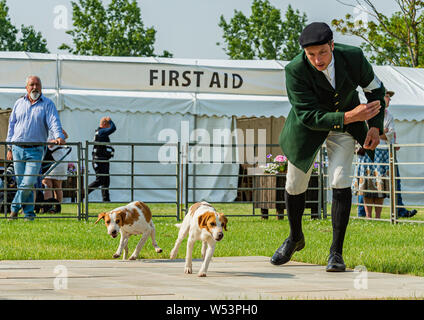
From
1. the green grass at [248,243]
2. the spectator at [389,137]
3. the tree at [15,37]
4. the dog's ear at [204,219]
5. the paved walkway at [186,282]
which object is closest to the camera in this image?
the paved walkway at [186,282]

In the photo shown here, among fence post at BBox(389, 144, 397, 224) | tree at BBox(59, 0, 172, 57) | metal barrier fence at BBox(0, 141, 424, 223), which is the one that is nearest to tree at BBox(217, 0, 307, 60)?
tree at BBox(59, 0, 172, 57)

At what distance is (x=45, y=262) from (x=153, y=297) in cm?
227

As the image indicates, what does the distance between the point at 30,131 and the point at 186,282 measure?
713cm

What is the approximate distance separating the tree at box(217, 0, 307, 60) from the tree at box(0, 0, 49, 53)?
1635 centimetres

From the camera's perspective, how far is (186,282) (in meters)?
5.03

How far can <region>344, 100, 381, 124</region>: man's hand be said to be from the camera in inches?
211

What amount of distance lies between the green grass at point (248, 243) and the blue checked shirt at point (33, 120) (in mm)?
1236

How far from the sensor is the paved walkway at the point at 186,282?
4363 millimetres

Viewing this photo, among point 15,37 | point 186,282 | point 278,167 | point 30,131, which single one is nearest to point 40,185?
point 30,131

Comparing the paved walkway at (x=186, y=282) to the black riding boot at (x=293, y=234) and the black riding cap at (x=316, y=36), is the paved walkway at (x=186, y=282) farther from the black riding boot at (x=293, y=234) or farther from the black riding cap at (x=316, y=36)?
the black riding cap at (x=316, y=36)

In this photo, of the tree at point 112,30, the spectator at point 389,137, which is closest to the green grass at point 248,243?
the spectator at point 389,137

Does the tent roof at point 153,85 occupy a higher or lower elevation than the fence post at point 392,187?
higher
